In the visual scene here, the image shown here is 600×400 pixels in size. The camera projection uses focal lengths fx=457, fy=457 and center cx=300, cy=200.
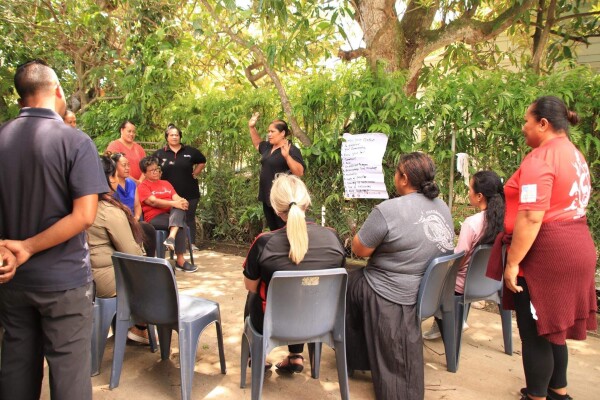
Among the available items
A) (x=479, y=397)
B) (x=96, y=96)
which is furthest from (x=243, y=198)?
(x=96, y=96)

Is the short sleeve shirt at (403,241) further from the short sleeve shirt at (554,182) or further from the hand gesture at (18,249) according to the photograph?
the hand gesture at (18,249)

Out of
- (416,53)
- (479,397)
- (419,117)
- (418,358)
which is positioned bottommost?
(479,397)

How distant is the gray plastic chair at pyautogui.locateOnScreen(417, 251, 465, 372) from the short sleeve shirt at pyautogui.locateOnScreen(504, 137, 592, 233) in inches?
23.3

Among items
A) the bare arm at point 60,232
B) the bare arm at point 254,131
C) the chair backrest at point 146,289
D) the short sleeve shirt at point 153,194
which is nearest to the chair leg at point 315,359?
the chair backrest at point 146,289

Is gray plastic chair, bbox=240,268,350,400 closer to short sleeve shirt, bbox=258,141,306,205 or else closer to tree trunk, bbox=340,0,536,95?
short sleeve shirt, bbox=258,141,306,205

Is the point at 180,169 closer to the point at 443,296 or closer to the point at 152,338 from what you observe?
the point at 152,338

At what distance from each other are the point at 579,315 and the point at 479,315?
1.88 m

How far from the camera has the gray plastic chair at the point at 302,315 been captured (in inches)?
96.3

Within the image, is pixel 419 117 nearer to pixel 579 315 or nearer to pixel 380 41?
pixel 380 41

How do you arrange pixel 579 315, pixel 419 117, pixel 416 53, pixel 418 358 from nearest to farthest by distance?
pixel 579 315 < pixel 418 358 < pixel 419 117 < pixel 416 53

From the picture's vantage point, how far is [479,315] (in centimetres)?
432

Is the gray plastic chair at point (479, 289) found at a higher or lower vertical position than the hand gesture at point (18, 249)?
lower

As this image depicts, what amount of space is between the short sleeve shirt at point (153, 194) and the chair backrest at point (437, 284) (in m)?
3.49

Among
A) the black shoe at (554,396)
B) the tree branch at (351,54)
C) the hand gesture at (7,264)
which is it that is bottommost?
the black shoe at (554,396)
